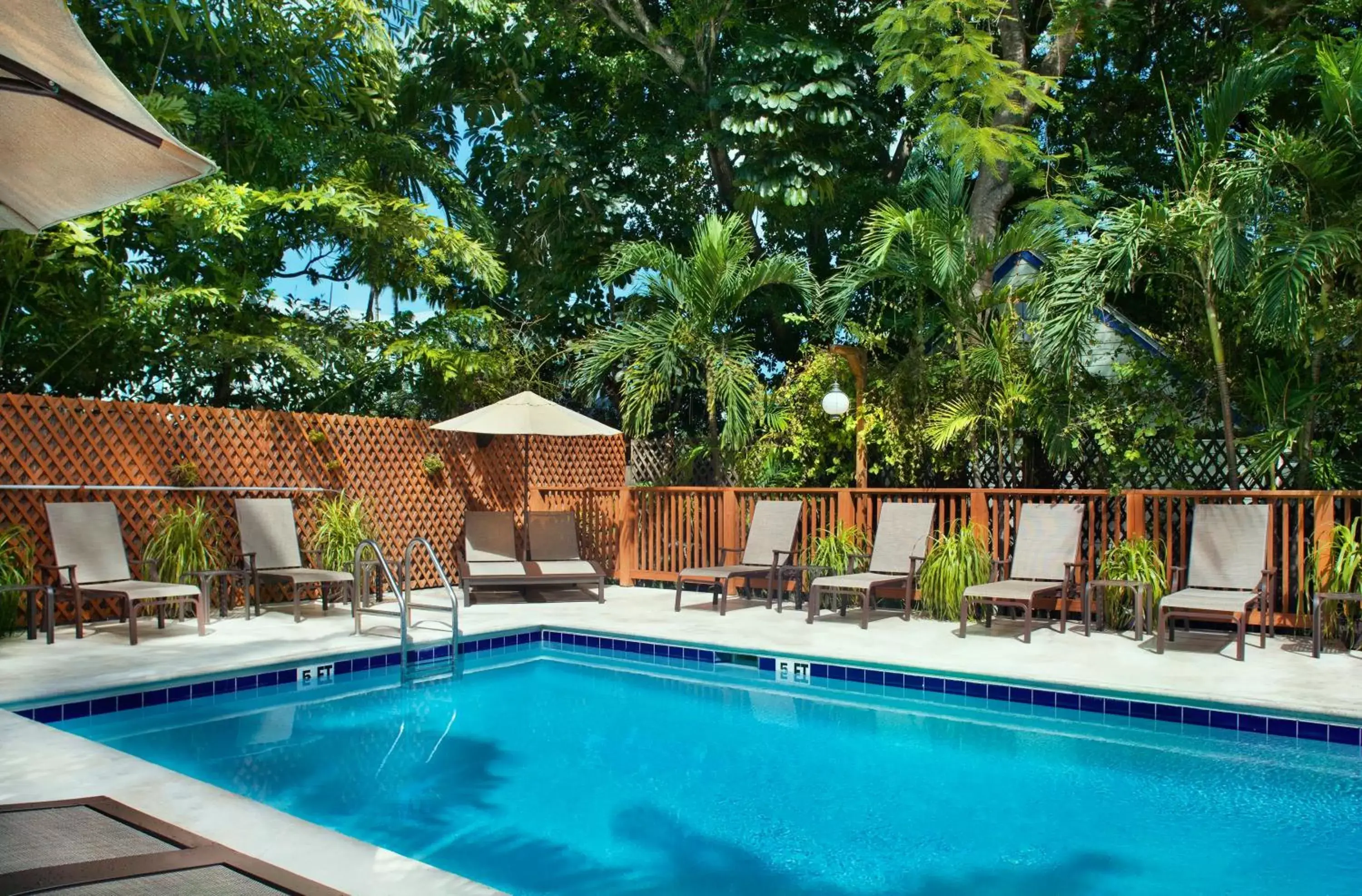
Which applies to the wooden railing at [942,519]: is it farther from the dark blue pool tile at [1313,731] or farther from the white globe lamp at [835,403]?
the dark blue pool tile at [1313,731]

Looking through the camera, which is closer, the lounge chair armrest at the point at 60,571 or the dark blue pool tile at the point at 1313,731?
the dark blue pool tile at the point at 1313,731

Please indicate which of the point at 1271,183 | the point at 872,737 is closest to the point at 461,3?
the point at 1271,183

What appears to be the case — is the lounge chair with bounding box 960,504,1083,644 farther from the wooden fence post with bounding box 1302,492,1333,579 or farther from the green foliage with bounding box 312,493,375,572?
the green foliage with bounding box 312,493,375,572

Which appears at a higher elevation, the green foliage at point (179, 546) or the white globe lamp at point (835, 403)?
the white globe lamp at point (835, 403)

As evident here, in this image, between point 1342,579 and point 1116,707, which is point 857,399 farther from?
point 1116,707

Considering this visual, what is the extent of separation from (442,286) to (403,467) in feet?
11.7

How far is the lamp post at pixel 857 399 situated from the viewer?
9906mm

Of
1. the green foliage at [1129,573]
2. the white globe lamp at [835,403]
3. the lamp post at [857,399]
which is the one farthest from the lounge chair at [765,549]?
the green foliage at [1129,573]

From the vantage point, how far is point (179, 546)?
331 inches

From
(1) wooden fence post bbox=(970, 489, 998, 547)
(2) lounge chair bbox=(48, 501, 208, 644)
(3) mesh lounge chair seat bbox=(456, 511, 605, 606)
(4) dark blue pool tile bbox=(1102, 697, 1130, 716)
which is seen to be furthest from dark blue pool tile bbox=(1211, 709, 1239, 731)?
(2) lounge chair bbox=(48, 501, 208, 644)

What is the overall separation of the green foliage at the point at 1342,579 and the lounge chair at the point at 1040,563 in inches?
60.8

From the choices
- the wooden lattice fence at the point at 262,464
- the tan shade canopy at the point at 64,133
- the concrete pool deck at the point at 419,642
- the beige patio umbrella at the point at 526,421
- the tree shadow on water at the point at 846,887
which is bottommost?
the tree shadow on water at the point at 846,887

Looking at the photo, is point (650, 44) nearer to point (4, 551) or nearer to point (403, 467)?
point (403, 467)

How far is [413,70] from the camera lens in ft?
50.7
